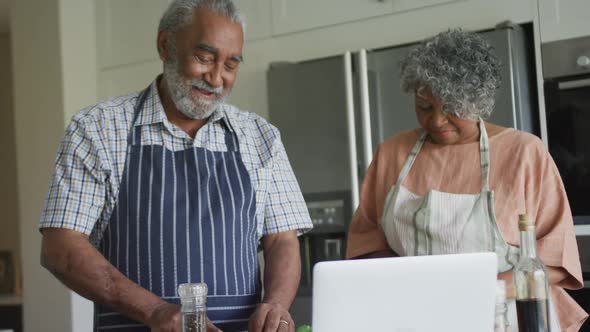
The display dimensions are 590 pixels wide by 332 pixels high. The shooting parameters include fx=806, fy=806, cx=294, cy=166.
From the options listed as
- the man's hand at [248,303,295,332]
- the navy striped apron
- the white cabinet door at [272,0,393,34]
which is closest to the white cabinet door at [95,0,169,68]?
the white cabinet door at [272,0,393,34]

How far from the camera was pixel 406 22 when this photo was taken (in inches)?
112

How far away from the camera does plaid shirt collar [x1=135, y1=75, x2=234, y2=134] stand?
161 centimetres

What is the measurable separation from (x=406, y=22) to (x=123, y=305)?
1.75m

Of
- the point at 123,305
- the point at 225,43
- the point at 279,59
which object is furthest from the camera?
the point at 279,59

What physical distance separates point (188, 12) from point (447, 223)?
28.4 inches

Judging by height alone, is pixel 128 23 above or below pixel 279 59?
above

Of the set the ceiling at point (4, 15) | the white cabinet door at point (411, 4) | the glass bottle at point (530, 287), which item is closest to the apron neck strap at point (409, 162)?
the glass bottle at point (530, 287)

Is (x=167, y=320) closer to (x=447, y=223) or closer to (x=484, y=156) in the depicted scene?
(x=447, y=223)

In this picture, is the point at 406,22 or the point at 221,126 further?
the point at 406,22

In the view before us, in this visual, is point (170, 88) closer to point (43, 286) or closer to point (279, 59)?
point (279, 59)

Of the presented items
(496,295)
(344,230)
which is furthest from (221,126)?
(344,230)

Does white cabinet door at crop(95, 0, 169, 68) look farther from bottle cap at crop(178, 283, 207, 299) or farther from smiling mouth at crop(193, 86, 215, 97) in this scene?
bottle cap at crop(178, 283, 207, 299)

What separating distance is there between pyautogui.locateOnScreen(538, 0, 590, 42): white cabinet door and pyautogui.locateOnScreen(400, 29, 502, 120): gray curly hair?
79 centimetres

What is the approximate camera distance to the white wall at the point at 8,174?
485 centimetres
